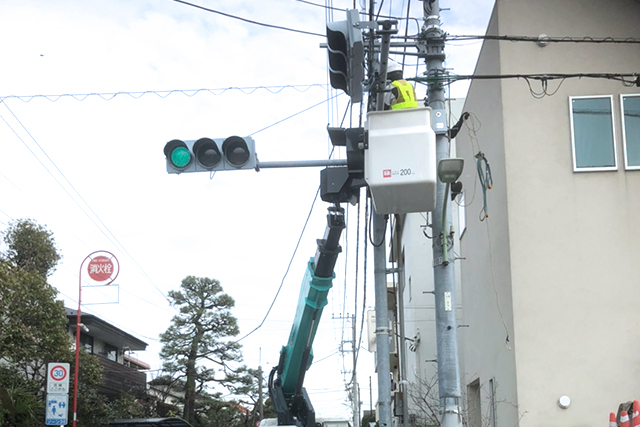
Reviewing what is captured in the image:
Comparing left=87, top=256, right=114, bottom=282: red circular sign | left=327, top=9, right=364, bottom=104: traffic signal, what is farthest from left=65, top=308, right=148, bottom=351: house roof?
left=327, top=9, right=364, bottom=104: traffic signal

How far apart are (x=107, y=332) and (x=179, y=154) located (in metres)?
31.7

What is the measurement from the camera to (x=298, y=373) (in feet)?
60.0

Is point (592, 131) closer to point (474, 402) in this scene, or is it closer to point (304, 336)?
point (474, 402)

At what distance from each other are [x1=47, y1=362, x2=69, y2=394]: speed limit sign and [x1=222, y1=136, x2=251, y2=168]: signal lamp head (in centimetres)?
999

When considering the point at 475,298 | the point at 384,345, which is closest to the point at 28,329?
the point at 475,298

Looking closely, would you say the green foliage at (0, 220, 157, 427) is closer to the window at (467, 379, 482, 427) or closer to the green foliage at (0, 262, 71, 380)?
Answer: the green foliage at (0, 262, 71, 380)

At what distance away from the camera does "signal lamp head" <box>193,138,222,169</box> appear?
9.81 metres

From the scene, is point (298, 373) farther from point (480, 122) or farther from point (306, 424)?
point (480, 122)

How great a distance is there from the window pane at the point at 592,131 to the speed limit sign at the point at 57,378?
12268 mm

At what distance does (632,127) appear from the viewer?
13391mm

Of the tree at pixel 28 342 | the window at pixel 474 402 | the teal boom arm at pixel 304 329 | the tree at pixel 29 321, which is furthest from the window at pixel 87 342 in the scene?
the window at pixel 474 402

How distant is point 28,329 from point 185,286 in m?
18.0

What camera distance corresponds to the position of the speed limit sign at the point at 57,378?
17406mm

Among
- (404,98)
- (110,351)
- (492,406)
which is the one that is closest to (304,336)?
(492,406)
